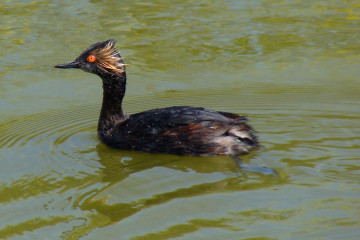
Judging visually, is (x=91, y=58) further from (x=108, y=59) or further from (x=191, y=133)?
(x=191, y=133)

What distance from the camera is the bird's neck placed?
7.12 meters

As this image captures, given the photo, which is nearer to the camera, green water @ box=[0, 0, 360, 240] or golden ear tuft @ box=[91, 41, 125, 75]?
green water @ box=[0, 0, 360, 240]

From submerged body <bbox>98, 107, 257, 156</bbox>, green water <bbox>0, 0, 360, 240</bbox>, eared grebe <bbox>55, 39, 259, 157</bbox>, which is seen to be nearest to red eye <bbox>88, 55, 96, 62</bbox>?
eared grebe <bbox>55, 39, 259, 157</bbox>

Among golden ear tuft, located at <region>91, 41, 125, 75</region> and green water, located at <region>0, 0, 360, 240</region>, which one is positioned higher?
golden ear tuft, located at <region>91, 41, 125, 75</region>

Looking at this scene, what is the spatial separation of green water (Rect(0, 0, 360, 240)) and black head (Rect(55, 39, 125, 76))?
2.41 feet

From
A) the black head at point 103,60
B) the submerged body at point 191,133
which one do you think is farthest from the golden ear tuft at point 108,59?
the submerged body at point 191,133

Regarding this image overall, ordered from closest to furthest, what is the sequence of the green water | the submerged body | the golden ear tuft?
the green water < the submerged body < the golden ear tuft

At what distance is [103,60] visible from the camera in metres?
7.12

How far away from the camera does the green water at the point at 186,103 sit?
197 inches

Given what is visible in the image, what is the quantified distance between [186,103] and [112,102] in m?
1.20

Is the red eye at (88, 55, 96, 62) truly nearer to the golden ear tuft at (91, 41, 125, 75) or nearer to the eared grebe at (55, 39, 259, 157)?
the golden ear tuft at (91, 41, 125, 75)

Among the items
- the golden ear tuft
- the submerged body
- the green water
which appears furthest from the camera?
the golden ear tuft

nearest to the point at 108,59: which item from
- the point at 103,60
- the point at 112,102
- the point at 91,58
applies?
the point at 103,60

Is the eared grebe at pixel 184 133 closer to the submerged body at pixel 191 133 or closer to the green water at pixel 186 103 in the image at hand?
the submerged body at pixel 191 133
